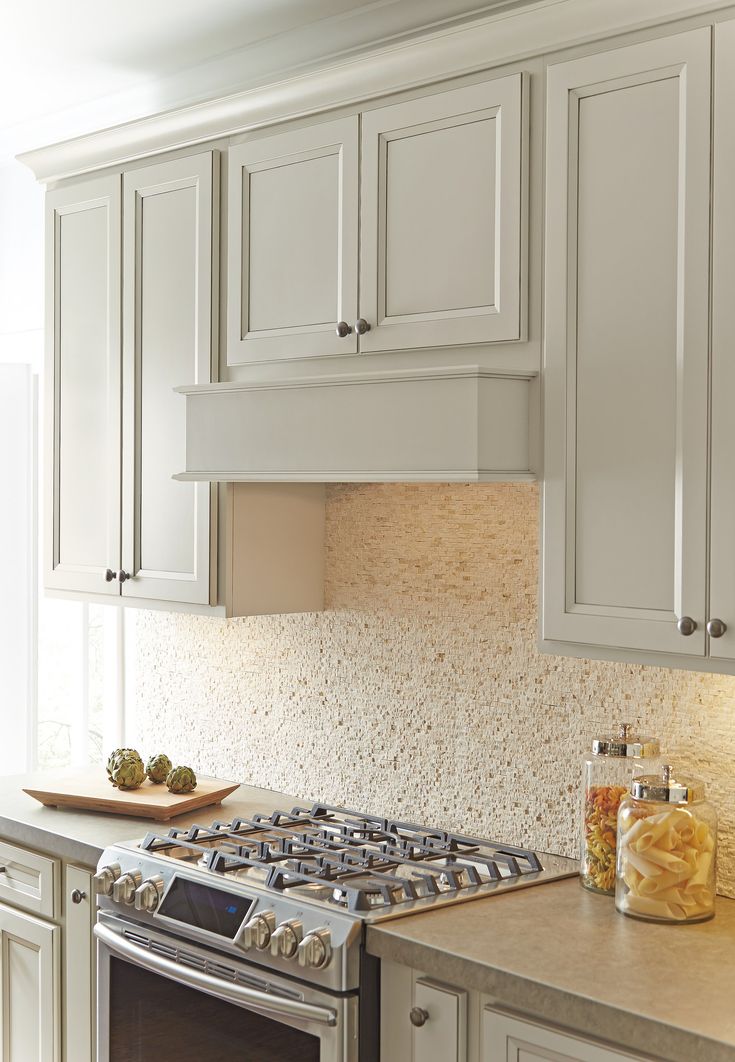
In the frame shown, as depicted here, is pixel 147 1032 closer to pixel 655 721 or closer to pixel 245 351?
pixel 655 721

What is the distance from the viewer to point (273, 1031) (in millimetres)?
2090

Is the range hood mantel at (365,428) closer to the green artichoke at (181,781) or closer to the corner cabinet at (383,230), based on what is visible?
the corner cabinet at (383,230)

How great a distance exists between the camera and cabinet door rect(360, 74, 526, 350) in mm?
2129

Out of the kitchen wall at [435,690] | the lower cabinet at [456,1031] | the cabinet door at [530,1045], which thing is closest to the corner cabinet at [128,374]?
the kitchen wall at [435,690]

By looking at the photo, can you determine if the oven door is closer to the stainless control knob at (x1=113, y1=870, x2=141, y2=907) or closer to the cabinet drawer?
the stainless control knob at (x1=113, y1=870, x2=141, y2=907)

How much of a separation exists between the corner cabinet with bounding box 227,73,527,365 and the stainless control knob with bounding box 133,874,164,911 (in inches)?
43.5

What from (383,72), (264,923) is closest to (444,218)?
(383,72)

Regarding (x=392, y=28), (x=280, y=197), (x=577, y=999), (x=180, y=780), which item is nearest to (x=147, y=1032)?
(x=180, y=780)

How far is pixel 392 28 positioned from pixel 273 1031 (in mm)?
2181

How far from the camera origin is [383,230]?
2338 millimetres

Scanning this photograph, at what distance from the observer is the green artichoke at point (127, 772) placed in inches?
115

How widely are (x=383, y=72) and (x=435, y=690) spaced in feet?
4.32

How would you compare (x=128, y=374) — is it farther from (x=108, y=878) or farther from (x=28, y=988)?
(x=28, y=988)

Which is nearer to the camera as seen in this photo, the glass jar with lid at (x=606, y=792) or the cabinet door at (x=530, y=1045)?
the cabinet door at (x=530, y=1045)
